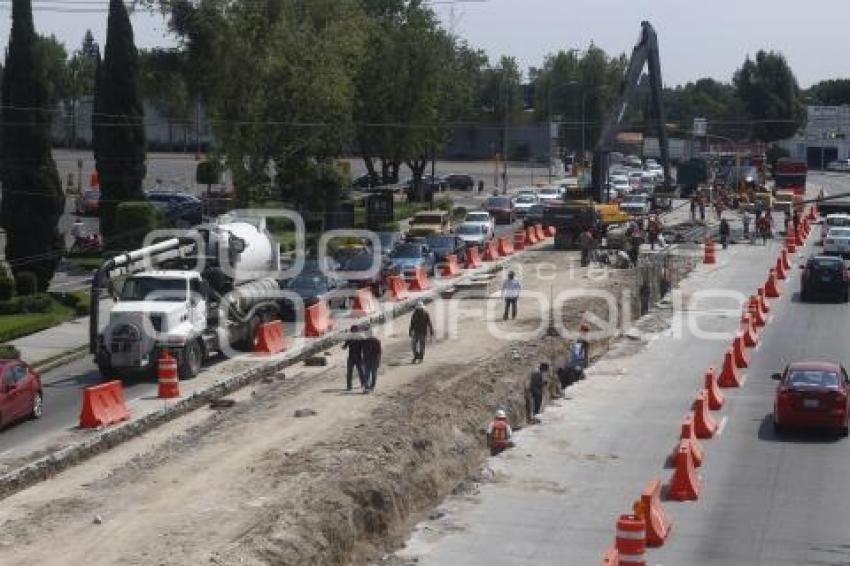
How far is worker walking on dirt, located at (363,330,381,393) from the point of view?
1218 inches

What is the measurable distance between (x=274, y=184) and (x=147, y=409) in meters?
39.4

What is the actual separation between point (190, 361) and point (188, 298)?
1.54 m

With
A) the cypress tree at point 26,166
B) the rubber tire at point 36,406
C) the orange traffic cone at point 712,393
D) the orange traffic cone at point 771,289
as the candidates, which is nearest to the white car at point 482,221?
the orange traffic cone at point 771,289

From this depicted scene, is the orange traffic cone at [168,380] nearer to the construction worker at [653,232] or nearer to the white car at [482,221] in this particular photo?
the white car at [482,221]

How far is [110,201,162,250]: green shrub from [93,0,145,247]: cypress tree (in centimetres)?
154

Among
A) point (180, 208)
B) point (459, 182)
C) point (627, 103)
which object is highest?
point (627, 103)

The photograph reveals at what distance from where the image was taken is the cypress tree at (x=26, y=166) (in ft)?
149

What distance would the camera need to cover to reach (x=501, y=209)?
3044 inches

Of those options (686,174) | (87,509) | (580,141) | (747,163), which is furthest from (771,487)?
(580,141)

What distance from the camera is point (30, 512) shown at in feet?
69.6

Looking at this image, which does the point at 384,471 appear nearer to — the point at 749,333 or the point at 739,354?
the point at 739,354

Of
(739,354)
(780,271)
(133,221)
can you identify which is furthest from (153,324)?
(780,271)

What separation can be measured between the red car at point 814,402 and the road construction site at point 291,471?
5.98 metres

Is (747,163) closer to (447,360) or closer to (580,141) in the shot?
(580,141)
